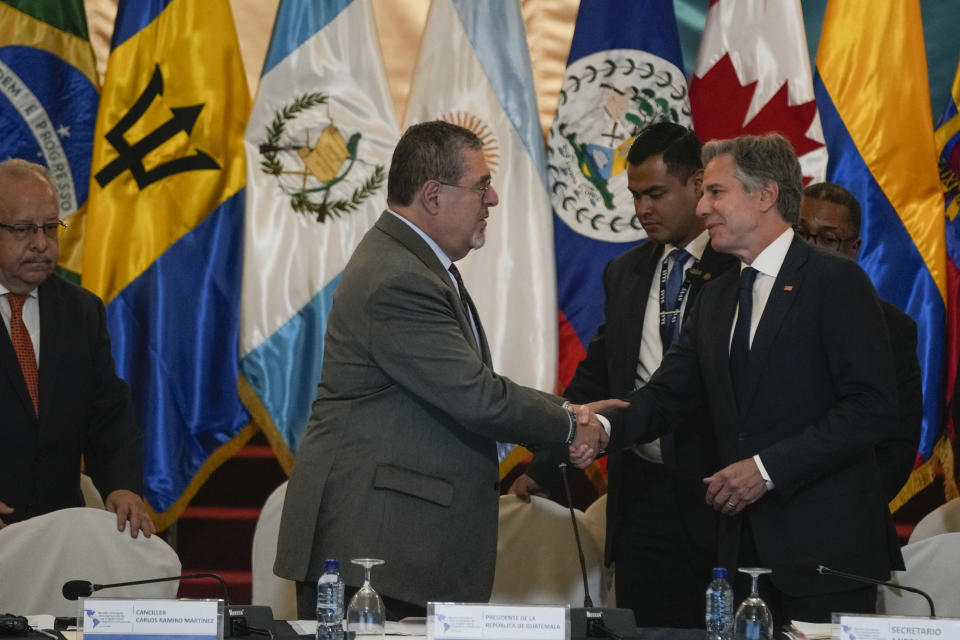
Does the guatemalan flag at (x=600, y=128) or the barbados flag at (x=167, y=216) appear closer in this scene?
the barbados flag at (x=167, y=216)

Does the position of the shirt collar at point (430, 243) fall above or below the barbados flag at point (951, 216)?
below

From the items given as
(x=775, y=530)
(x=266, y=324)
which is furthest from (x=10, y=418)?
(x=775, y=530)

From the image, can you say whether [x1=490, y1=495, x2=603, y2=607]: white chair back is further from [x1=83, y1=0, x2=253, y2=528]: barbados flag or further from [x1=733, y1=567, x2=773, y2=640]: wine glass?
[x1=83, y1=0, x2=253, y2=528]: barbados flag

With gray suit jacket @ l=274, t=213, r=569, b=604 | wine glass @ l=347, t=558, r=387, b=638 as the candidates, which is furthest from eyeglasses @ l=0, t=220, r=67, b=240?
wine glass @ l=347, t=558, r=387, b=638

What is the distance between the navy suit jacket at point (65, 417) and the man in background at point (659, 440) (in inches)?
54.5

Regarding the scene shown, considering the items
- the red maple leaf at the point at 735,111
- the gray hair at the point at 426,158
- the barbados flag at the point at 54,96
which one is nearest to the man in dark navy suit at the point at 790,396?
the gray hair at the point at 426,158

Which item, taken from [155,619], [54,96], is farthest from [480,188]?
[54,96]

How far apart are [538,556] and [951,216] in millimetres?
2800

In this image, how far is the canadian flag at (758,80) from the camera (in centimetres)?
503

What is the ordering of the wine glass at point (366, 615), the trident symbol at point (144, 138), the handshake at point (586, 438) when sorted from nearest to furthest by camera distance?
the wine glass at point (366, 615) → the handshake at point (586, 438) → the trident symbol at point (144, 138)

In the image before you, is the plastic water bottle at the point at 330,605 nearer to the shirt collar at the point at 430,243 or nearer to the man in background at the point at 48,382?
the shirt collar at the point at 430,243

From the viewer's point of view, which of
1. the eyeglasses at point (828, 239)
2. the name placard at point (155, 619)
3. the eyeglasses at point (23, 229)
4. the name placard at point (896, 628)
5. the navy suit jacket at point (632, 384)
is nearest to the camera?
the name placard at point (896, 628)

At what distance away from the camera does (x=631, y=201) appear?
17.2 ft

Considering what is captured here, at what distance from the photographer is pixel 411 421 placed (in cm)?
312
